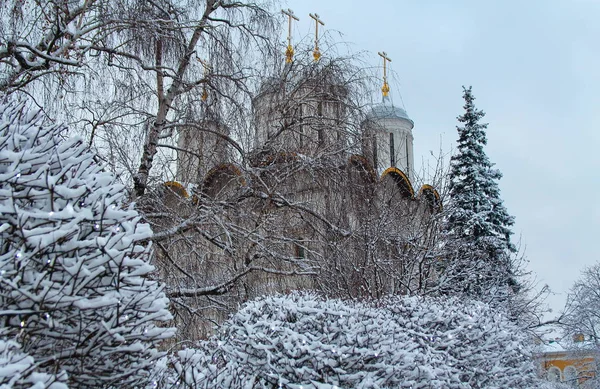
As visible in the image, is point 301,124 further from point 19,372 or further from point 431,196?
point 19,372

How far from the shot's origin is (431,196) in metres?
13.4

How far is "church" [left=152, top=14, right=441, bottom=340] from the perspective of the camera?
28.4 ft

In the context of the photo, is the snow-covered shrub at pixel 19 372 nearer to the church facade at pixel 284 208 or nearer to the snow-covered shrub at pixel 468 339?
the snow-covered shrub at pixel 468 339

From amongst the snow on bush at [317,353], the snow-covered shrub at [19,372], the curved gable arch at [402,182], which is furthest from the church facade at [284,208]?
the snow-covered shrub at [19,372]

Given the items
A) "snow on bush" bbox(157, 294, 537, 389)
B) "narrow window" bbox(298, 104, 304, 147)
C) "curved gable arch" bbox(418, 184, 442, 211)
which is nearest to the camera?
"snow on bush" bbox(157, 294, 537, 389)

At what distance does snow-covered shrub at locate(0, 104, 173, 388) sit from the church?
5115 mm

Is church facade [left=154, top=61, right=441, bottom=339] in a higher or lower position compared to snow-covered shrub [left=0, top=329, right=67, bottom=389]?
higher

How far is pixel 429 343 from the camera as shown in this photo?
19.9 ft

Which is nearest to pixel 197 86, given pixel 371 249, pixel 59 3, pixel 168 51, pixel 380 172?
pixel 168 51

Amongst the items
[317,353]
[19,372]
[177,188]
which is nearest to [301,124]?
[177,188]

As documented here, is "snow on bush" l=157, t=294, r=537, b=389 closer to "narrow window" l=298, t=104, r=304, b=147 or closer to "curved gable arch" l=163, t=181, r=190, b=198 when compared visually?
"curved gable arch" l=163, t=181, r=190, b=198

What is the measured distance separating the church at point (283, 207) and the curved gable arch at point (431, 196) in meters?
1.09

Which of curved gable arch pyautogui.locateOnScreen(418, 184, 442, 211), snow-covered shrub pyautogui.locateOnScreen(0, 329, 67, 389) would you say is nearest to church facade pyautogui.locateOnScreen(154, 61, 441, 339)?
curved gable arch pyautogui.locateOnScreen(418, 184, 442, 211)

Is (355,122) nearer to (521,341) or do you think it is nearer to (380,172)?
(380,172)
